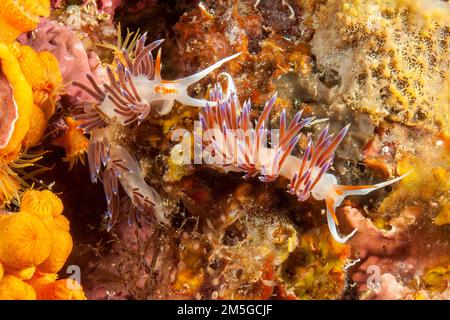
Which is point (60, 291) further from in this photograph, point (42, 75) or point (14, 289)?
point (42, 75)

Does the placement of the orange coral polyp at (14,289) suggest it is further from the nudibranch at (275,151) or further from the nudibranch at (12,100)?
the nudibranch at (275,151)

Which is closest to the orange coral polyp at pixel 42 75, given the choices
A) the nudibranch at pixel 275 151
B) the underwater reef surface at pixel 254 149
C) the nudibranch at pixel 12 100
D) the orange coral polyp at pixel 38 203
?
the underwater reef surface at pixel 254 149

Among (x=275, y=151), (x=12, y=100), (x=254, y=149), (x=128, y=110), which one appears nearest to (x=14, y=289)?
(x=12, y=100)

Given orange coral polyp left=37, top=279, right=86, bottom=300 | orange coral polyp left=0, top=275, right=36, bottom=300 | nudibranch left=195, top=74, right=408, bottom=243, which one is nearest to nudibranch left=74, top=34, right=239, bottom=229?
nudibranch left=195, top=74, right=408, bottom=243

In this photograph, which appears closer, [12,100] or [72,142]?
[12,100]

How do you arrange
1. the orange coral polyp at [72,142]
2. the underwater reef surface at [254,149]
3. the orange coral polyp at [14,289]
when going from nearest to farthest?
the orange coral polyp at [14,289] < the underwater reef surface at [254,149] < the orange coral polyp at [72,142]

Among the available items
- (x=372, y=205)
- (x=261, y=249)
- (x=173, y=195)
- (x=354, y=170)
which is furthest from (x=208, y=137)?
(x=372, y=205)
